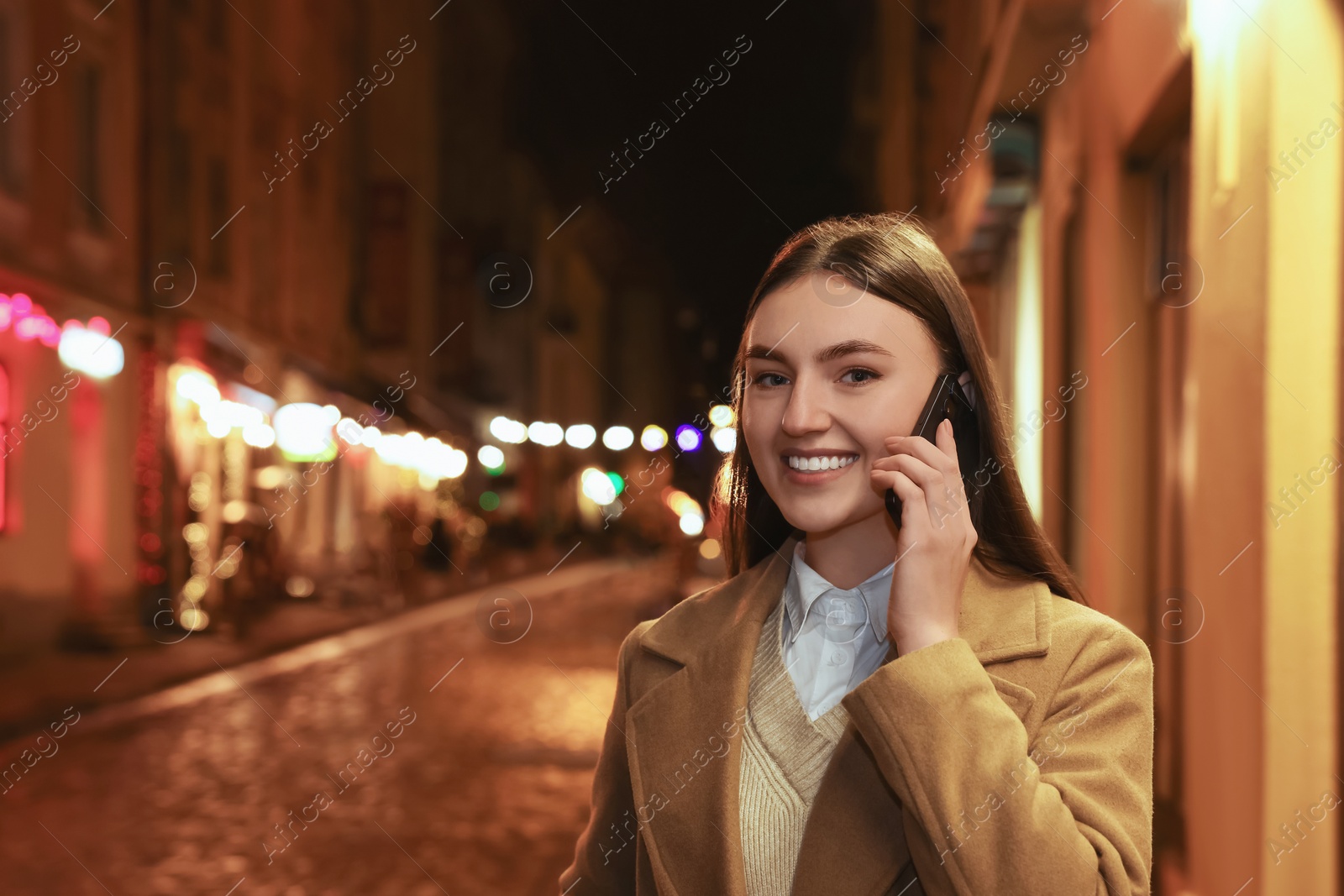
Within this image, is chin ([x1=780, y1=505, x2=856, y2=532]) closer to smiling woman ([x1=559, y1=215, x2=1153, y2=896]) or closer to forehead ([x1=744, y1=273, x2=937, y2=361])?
smiling woman ([x1=559, y1=215, x2=1153, y2=896])

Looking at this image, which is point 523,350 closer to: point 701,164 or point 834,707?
point 701,164

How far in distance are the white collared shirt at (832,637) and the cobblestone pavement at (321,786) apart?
3.98m

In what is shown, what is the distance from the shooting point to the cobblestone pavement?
18.7 feet

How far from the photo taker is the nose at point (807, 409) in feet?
5.49

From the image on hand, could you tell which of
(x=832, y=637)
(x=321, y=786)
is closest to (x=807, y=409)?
(x=832, y=637)

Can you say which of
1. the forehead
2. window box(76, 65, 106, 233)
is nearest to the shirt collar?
the forehead

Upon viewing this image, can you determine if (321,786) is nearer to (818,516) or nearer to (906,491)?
(818,516)

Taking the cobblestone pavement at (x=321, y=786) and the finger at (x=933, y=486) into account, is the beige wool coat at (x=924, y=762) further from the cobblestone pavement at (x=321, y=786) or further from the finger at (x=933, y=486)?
the cobblestone pavement at (x=321, y=786)

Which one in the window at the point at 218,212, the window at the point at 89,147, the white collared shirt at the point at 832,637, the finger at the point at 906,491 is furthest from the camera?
the window at the point at 218,212

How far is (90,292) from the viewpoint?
46.0 ft

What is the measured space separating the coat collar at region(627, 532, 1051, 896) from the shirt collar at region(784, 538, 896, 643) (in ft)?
0.12

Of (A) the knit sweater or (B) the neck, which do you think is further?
(B) the neck

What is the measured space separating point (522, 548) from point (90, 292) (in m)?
29.4
